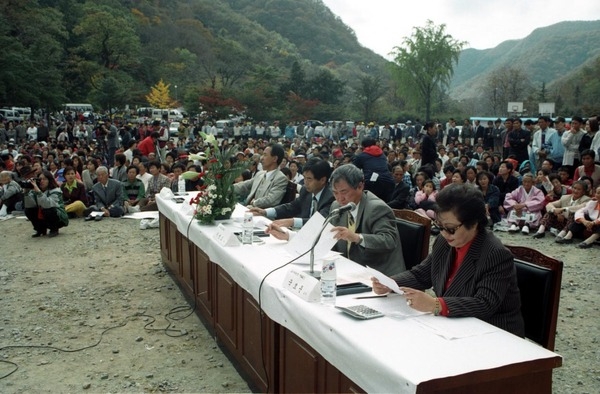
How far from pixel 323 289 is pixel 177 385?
1570mm

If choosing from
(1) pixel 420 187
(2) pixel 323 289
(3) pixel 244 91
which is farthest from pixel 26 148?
(3) pixel 244 91

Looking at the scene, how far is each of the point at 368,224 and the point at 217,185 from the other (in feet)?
5.45

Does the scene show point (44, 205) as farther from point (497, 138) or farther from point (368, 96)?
point (368, 96)

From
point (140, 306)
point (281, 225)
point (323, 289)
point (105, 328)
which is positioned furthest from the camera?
point (140, 306)

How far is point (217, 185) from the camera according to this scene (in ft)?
15.0

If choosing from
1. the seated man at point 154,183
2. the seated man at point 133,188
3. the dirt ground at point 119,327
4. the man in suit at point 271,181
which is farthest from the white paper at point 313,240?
the seated man at point 133,188

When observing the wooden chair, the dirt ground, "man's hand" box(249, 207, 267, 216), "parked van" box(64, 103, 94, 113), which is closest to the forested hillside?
"parked van" box(64, 103, 94, 113)

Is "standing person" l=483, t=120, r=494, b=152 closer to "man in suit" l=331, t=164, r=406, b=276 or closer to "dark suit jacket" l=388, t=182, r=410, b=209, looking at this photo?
"dark suit jacket" l=388, t=182, r=410, b=209

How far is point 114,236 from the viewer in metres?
7.74

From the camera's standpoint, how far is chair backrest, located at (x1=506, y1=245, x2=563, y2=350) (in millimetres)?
2527

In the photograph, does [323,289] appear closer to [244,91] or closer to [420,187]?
[420,187]

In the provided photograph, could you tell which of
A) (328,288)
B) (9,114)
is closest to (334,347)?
(328,288)

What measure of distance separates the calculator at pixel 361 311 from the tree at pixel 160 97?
4716cm

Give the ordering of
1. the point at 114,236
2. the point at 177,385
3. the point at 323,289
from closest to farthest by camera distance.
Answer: the point at 323,289
the point at 177,385
the point at 114,236
